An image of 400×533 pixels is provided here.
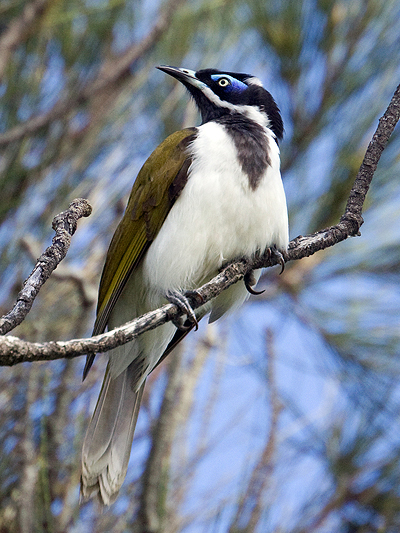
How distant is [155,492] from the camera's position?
324 cm

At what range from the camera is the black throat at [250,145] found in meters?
3.20

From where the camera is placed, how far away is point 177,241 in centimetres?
317

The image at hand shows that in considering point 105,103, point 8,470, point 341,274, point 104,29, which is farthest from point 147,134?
point 8,470

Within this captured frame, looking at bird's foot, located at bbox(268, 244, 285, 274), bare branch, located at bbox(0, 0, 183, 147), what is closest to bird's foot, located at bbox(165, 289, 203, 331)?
bird's foot, located at bbox(268, 244, 285, 274)

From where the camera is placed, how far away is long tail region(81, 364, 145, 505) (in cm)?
317

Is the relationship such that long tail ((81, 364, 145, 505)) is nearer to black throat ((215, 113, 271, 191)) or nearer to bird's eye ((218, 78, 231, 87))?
black throat ((215, 113, 271, 191))

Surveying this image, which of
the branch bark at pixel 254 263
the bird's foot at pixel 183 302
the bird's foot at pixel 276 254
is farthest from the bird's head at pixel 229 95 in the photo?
the bird's foot at pixel 183 302

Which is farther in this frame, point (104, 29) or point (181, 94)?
point (181, 94)

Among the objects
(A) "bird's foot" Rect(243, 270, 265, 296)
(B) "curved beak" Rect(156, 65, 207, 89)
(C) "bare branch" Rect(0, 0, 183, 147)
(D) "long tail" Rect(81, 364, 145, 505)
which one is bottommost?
(D) "long tail" Rect(81, 364, 145, 505)

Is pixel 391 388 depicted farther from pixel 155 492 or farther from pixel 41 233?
pixel 41 233

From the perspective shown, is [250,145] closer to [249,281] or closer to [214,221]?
[214,221]

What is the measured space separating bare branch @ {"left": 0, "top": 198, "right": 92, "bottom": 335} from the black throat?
100 cm

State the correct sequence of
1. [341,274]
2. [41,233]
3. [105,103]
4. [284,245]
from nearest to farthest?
[284,245], [41,233], [105,103], [341,274]

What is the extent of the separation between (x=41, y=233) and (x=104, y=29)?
4.50 feet
